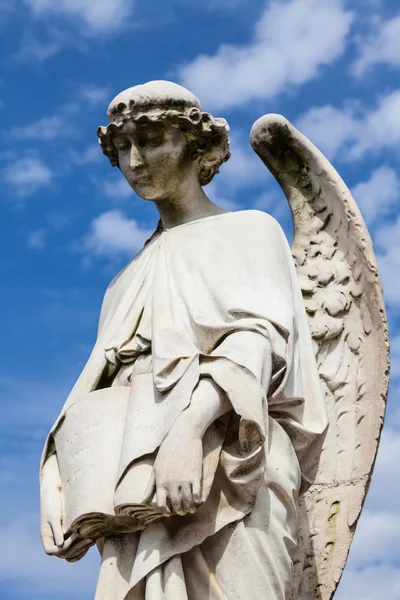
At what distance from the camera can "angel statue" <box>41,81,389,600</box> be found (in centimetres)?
718

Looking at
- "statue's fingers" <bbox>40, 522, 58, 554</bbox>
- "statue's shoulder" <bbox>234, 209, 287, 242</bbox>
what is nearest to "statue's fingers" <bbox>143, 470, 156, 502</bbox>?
A: "statue's fingers" <bbox>40, 522, 58, 554</bbox>

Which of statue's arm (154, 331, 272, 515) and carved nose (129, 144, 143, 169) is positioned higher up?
carved nose (129, 144, 143, 169)

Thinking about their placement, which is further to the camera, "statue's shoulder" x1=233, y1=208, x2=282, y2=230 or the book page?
"statue's shoulder" x1=233, y1=208, x2=282, y2=230

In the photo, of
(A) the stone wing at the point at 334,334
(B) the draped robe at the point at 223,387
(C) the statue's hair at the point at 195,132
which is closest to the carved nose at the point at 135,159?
(C) the statue's hair at the point at 195,132

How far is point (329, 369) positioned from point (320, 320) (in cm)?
30

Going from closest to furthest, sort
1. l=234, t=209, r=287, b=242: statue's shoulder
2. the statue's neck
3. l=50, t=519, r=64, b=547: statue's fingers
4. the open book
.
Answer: the open book
l=50, t=519, r=64, b=547: statue's fingers
l=234, t=209, r=287, b=242: statue's shoulder
the statue's neck

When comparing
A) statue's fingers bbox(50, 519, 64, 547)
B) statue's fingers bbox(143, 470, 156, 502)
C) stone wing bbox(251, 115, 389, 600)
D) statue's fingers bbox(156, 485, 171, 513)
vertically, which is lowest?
statue's fingers bbox(156, 485, 171, 513)

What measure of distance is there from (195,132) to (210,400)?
1.62 m

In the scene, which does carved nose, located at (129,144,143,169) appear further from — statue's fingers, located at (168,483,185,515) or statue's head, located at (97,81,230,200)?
statue's fingers, located at (168,483,185,515)

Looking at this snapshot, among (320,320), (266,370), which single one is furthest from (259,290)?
(320,320)

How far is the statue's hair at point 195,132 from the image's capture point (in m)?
7.95

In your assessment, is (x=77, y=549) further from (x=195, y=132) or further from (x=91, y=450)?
(x=195, y=132)

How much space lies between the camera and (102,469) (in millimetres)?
7336

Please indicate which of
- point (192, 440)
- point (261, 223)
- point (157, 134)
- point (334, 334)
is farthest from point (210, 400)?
point (334, 334)
